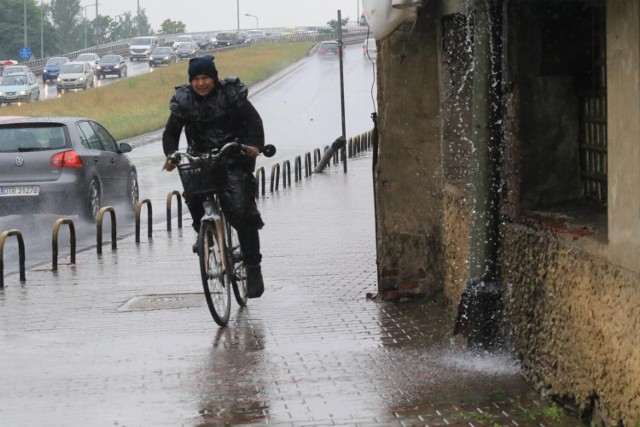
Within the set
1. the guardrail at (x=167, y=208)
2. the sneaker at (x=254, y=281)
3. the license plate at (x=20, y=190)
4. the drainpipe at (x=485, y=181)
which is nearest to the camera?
the drainpipe at (x=485, y=181)

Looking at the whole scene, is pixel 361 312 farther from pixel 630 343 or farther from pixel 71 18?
pixel 71 18

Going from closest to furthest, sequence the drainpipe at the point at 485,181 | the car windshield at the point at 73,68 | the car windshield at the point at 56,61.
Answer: the drainpipe at the point at 485,181 → the car windshield at the point at 73,68 → the car windshield at the point at 56,61

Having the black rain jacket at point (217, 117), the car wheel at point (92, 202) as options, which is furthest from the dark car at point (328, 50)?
the black rain jacket at point (217, 117)

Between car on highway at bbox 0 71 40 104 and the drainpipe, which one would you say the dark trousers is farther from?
car on highway at bbox 0 71 40 104

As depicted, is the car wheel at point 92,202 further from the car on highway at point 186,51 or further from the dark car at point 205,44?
the dark car at point 205,44

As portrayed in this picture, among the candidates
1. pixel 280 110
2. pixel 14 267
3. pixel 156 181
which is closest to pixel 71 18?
pixel 280 110

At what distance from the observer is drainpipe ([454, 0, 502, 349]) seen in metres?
8.00

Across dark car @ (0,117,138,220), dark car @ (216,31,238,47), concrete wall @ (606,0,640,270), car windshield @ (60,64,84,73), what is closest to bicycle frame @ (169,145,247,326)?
concrete wall @ (606,0,640,270)

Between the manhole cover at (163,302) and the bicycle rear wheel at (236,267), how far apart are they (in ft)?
1.50

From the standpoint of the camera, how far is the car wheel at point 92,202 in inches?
770

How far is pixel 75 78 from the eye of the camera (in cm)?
8094

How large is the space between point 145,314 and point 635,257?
17.2 feet

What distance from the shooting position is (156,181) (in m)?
30.5

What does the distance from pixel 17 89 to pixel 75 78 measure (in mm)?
12446
